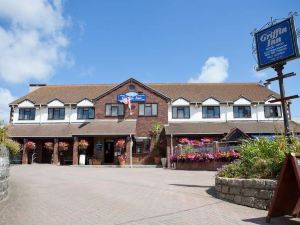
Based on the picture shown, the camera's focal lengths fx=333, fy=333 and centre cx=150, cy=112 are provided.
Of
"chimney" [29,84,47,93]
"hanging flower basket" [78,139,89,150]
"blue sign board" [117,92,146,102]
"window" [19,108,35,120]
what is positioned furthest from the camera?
"chimney" [29,84,47,93]

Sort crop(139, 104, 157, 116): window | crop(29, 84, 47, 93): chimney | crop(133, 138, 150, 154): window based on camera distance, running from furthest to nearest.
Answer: crop(29, 84, 47, 93): chimney → crop(139, 104, 157, 116): window → crop(133, 138, 150, 154): window

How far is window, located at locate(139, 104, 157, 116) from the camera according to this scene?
113ft

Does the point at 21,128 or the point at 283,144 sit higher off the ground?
the point at 21,128

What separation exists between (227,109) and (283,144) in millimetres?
26379

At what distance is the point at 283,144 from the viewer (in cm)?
938

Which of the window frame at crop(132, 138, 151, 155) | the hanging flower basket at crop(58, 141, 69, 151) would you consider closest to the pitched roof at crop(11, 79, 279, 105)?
the hanging flower basket at crop(58, 141, 69, 151)

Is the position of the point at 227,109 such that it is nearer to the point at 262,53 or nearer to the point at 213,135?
the point at 213,135

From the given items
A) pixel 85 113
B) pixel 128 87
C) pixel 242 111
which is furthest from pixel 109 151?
pixel 242 111

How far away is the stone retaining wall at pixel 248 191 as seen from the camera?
8.36 m

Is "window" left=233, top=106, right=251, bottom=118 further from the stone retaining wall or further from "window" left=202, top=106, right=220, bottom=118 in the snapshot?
the stone retaining wall

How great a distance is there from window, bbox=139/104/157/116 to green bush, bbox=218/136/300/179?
78.3ft

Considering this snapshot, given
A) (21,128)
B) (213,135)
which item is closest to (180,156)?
(213,135)

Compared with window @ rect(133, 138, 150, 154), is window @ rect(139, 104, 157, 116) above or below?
above

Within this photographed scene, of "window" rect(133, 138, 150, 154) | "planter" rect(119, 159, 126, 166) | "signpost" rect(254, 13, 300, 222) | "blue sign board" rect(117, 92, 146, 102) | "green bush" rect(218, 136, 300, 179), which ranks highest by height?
"blue sign board" rect(117, 92, 146, 102)
